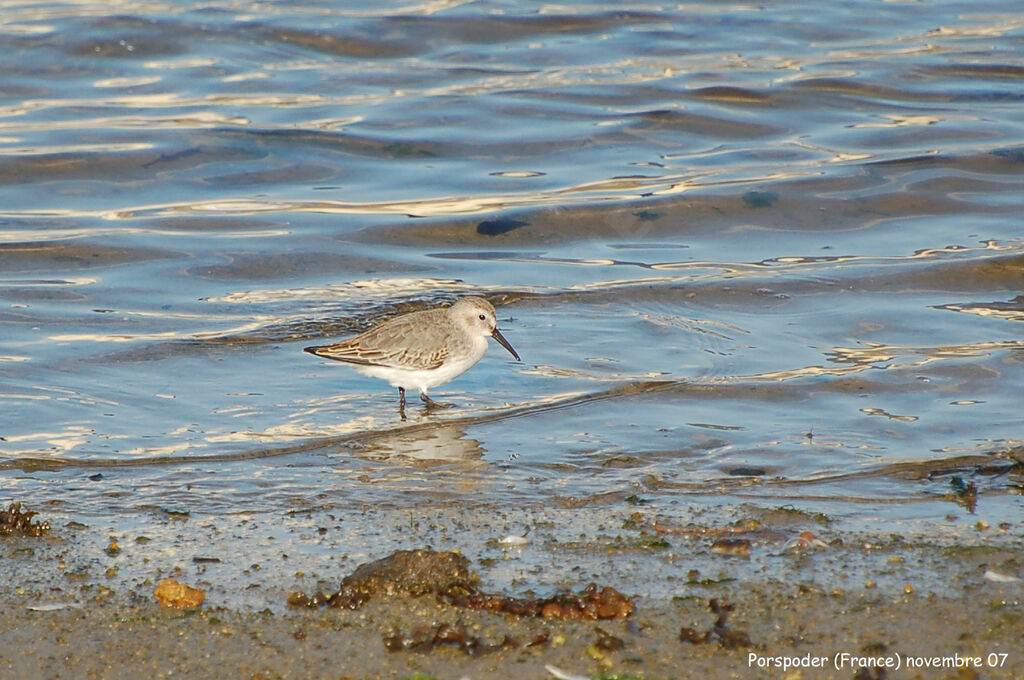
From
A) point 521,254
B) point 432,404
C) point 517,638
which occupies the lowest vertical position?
point 432,404

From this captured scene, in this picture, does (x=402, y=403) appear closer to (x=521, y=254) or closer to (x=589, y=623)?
(x=521, y=254)

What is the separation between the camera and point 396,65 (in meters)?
18.3

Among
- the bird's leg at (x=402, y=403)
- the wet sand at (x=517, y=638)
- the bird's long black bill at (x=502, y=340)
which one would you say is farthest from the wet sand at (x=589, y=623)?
the bird's long black bill at (x=502, y=340)

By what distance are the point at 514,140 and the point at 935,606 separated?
36.4 feet

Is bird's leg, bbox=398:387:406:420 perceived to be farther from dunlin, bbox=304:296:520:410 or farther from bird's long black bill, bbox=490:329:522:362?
bird's long black bill, bbox=490:329:522:362

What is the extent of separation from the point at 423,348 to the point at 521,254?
137 inches

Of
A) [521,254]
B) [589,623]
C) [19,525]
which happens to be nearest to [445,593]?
[589,623]

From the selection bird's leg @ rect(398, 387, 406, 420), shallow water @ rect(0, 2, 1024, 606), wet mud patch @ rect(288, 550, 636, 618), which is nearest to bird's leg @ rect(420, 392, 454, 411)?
A: bird's leg @ rect(398, 387, 406, 420)

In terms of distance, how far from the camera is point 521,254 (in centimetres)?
1202

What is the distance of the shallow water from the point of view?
22.9 feet

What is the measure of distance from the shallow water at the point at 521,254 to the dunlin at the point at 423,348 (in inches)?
Answer: 10.9

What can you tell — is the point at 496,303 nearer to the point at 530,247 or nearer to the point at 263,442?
the point at 530,247

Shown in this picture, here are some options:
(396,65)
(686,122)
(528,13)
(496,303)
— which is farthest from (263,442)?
(528,13)

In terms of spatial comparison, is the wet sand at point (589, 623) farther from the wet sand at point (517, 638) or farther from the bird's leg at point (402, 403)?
the bird's leg at point (402, 403)
